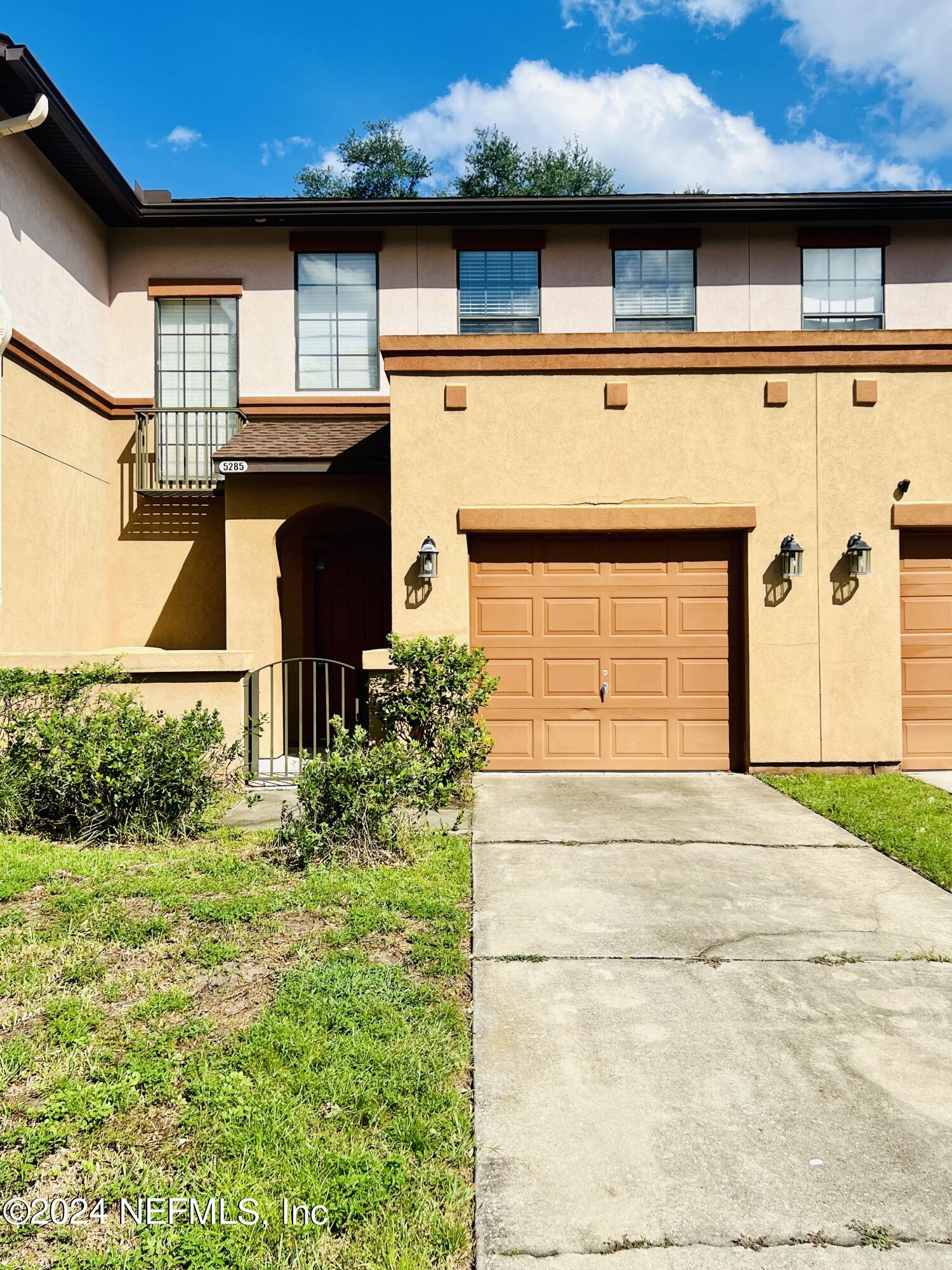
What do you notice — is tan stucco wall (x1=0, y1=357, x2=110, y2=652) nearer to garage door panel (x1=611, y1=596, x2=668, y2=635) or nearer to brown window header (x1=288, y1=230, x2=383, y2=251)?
brown window header (x1=288, y1=230, x2=383, y2=251)

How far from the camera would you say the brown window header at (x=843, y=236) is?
12.7 m

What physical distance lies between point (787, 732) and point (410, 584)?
14.9ft

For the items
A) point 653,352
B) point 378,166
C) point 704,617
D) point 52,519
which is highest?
point 378,166

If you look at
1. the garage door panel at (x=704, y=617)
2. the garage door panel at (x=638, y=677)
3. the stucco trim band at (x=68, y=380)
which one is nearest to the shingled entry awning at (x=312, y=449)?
the stucco trim band at (x=68, y=380)

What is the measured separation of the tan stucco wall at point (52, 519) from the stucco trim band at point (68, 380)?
0.39ft

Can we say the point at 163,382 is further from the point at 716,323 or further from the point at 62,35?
the point at 716,323

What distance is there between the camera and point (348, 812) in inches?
236

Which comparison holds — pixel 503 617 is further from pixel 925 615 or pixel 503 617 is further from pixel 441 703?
pixel 925 615

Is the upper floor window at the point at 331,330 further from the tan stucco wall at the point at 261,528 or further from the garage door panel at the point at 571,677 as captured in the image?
the garage door panel at the point at 571,677

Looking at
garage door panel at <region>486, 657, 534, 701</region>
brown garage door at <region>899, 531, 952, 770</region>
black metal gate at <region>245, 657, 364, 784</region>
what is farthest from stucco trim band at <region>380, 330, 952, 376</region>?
Result: black metal gate at <region>245, 657, 364, 784</region>

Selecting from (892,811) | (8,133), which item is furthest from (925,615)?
(8,133)

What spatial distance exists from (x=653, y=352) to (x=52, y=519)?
785cm

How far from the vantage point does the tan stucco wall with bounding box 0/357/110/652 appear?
977 centimetres

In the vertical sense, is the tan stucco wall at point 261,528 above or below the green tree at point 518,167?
below
